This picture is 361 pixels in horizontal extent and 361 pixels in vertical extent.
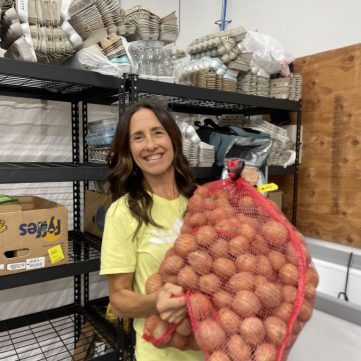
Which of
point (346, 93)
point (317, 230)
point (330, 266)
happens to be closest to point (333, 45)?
point (346, 93)

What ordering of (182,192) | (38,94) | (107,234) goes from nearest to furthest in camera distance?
(107,234) < (182,192) < (38,94)

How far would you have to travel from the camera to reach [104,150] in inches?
74.1

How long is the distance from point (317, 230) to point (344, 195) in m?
0.31

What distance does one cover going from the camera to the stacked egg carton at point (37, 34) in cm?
149

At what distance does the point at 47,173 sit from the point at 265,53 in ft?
5.13

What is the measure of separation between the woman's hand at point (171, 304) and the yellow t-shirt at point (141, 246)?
23 cm

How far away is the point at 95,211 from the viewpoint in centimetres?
202

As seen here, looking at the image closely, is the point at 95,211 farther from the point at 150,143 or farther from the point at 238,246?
the point at 238,246

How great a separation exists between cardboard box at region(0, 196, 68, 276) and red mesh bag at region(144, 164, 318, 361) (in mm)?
849

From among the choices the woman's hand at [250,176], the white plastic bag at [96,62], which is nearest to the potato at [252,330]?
the woman's hand at [250,176]

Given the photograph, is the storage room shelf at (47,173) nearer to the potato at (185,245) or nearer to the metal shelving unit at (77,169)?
the metal shelving unit at (77,169)

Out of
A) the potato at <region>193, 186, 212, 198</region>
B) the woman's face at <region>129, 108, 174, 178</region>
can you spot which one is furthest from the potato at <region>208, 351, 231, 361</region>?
the woman's face at <region>129, 108, 174, 178</region>

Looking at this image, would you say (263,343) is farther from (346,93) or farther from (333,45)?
(333,45)

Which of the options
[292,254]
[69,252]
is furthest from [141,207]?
[69,252]
